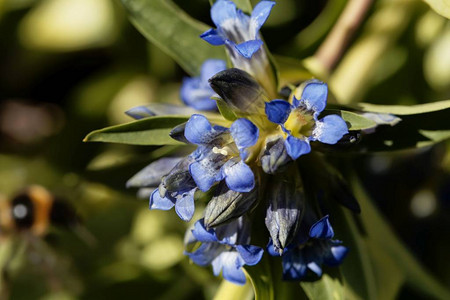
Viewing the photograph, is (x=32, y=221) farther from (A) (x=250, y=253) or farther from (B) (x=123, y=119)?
(A) (x=250, y=253)

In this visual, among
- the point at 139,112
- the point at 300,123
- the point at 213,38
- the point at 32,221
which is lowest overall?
the point at 32,221

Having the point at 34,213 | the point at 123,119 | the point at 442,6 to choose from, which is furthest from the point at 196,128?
the point at 123,119

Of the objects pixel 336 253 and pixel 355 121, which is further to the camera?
pixel 336 253

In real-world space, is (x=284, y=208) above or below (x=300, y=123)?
below

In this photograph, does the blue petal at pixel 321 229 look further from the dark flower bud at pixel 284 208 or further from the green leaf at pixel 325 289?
the green leaf at pixel 325 289

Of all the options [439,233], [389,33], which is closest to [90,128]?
[389,33]

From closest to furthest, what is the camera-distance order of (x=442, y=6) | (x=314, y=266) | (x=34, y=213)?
(x=314, y=266), (x=442, y=6), (x=34, y=213)

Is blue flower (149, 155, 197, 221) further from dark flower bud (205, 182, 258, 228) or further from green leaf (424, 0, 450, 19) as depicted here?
green leaf (424, 0, 450, 19)

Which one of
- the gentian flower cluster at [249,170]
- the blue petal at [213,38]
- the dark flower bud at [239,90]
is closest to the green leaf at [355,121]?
the gentian flower cluster at [249,170]
